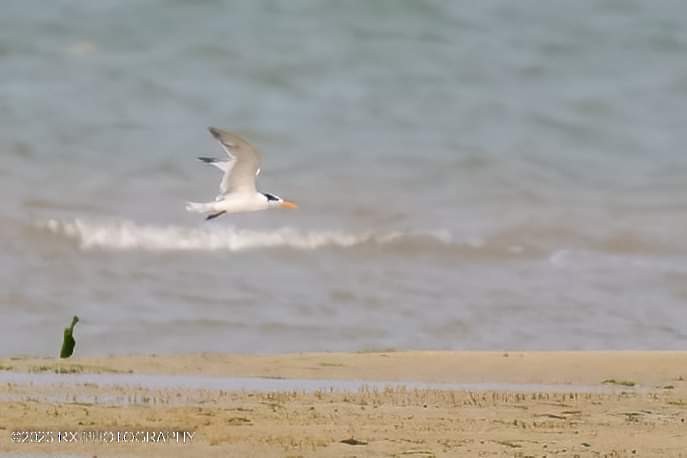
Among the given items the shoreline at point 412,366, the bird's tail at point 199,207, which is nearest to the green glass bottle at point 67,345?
the shoreline at point 412,366

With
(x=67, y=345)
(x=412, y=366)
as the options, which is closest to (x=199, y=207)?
(x=67, y=345)

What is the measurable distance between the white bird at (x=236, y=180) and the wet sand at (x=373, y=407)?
6.11ft

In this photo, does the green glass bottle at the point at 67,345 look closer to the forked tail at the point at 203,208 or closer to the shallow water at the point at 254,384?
the shallow water at the point at 254,384

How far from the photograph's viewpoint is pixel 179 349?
861 inches

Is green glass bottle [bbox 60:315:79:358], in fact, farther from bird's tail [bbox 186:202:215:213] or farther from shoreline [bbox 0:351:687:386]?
bird's tail [bbox 186:202:215:213]

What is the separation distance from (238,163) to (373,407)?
A: 4.03 m

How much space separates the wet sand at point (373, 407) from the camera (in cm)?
1302

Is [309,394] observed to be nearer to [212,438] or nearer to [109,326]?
[212,438]

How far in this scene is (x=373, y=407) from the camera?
50.8ft

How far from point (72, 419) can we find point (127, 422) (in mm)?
485

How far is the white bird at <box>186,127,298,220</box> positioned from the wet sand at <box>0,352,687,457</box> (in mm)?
1863

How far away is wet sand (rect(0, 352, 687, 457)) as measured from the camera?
13023 mm

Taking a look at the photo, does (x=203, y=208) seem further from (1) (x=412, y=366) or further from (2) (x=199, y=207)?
(1) (x=412, y=366)

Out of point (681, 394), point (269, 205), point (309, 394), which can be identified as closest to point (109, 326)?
point (269, 205)
